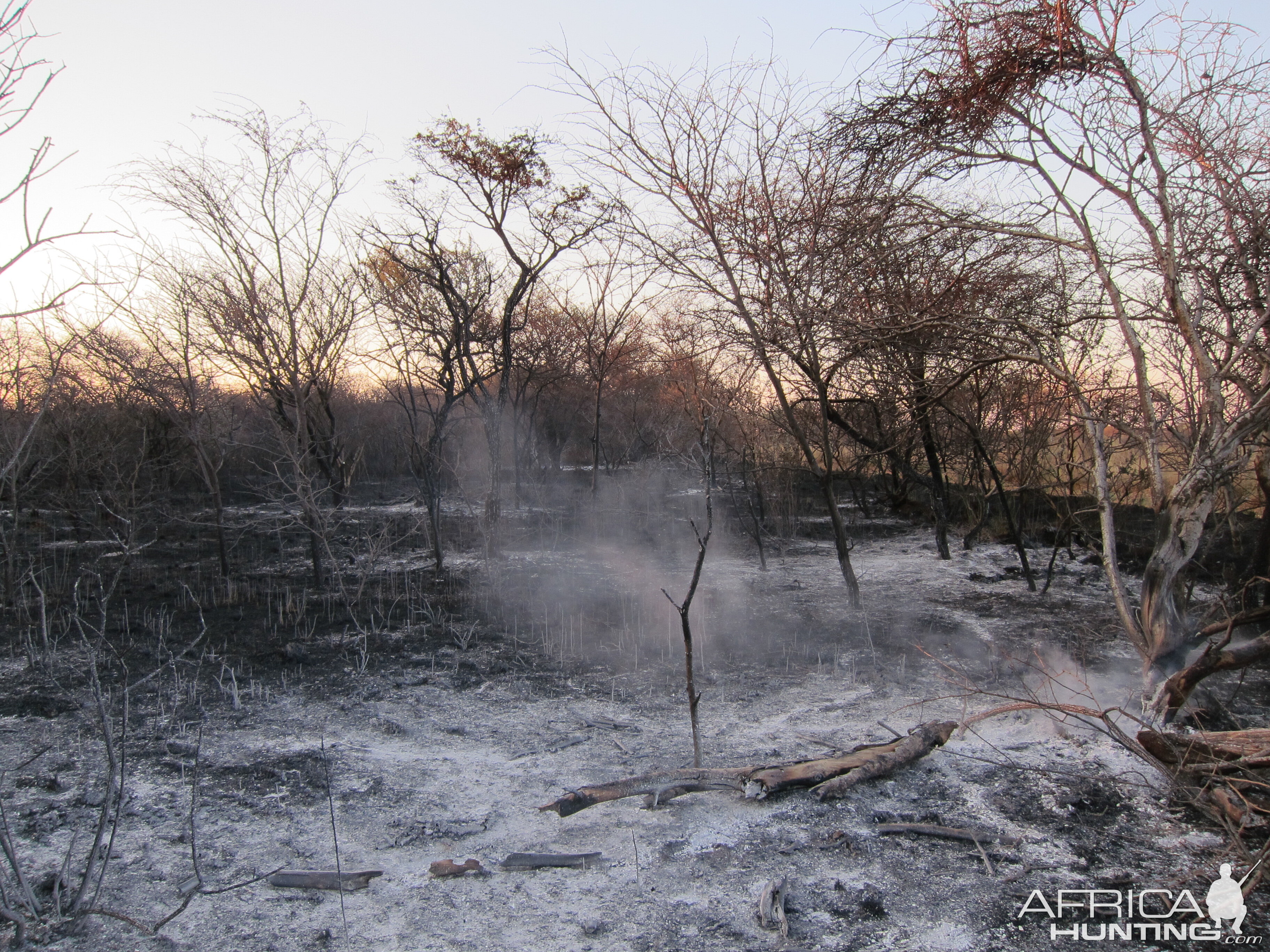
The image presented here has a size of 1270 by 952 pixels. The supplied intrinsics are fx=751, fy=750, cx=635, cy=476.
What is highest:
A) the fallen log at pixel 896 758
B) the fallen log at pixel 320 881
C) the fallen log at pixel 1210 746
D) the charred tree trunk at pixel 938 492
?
the charred tree trunk at pixel 938 492

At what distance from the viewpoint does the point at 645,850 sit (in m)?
3.13

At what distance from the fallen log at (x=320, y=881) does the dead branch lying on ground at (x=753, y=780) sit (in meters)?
0.89

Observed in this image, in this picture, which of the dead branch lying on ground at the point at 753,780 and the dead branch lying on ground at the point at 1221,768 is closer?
the dead branch lying on ground at the point at 1221,768

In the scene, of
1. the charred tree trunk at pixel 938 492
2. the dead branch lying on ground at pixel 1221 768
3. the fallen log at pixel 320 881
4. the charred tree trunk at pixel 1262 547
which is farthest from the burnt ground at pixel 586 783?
the charred tree trunk at pixel 938 492

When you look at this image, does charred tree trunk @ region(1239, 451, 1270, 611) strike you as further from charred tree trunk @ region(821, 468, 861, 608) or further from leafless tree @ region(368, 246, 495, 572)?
leafless tree @ region(368, 246, 495, 572)

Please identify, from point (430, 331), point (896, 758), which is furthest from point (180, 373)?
point (896, 758)

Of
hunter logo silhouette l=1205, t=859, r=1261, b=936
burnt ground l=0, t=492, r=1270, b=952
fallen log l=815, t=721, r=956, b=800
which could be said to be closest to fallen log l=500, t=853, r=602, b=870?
burnt ground l=0, t=492, r=1270, b=952

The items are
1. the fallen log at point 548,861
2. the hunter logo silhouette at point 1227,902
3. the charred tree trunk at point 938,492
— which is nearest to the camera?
the hunter logo silhouette at point 1227,902

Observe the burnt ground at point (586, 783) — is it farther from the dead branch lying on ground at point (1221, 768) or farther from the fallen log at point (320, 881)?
the dead branch lying on ground at point (1221, 768)

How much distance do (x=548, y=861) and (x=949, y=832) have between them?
169cm

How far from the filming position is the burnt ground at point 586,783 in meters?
2.69

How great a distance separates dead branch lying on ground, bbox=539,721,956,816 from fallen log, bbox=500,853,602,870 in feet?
1.17

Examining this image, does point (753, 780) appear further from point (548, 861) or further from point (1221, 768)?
point (1221, 768)

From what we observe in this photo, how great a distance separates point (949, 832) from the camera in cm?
319
